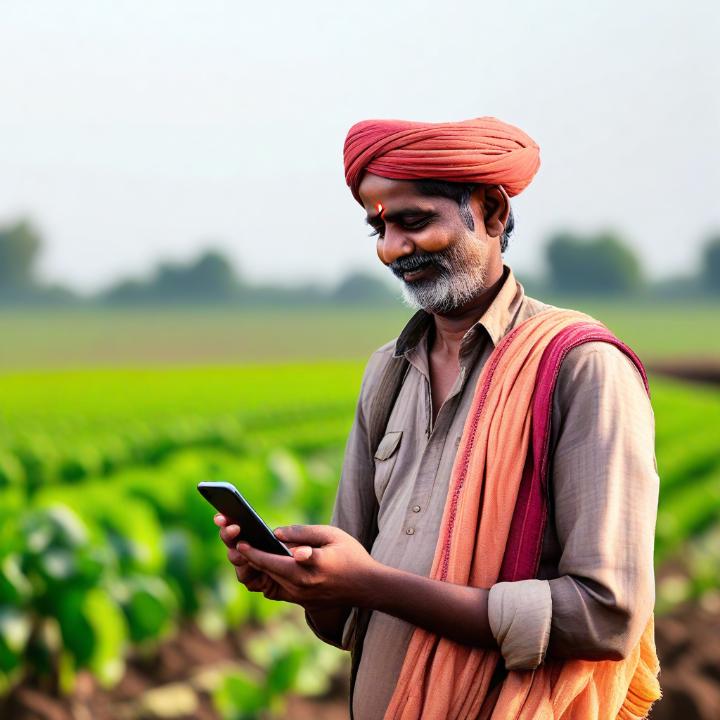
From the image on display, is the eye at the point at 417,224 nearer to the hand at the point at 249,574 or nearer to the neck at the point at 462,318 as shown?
the neck at the point at 462,318

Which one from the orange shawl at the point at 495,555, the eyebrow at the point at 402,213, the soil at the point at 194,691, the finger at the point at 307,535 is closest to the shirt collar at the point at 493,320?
the orange shawl at the point at 495,555

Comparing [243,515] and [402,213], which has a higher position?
[402,213]

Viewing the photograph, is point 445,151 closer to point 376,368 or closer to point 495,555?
point 376,368

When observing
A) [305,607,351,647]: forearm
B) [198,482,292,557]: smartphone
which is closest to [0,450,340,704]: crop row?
[305,607,351,647]: forearm

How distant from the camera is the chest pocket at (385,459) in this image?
244cm

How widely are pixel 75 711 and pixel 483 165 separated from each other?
3.54m

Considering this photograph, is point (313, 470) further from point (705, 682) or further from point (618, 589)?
point (618, 589)

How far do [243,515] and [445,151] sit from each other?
29.2 inches

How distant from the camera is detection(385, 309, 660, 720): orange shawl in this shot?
2146 millimetres

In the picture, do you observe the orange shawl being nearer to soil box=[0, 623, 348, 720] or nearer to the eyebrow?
the eyebrow

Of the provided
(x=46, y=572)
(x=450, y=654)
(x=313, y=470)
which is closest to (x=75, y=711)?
(x=46, y=572)

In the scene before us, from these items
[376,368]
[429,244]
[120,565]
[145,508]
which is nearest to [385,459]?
[376,368]

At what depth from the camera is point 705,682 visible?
19.2 feet

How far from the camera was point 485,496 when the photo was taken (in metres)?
2.16
